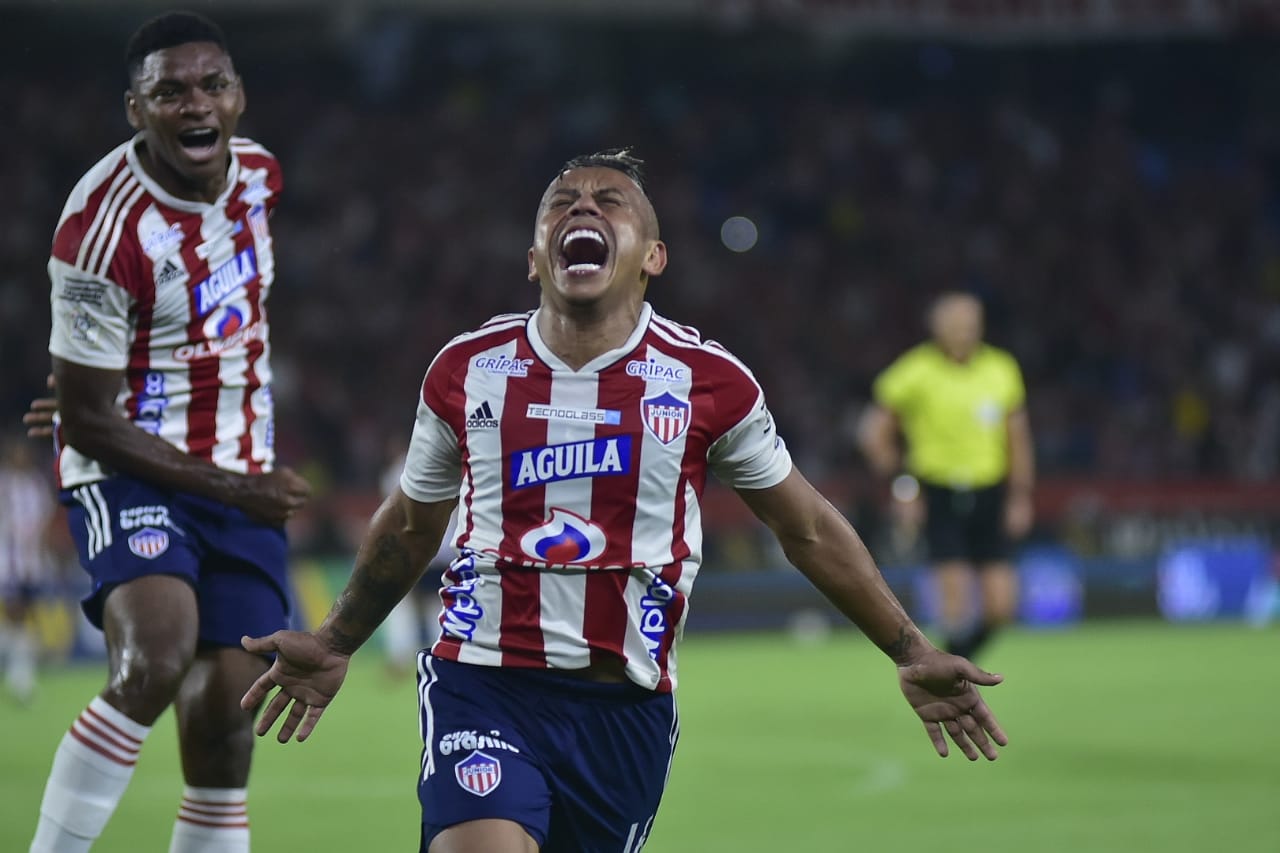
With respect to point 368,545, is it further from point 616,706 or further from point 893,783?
point 893,783

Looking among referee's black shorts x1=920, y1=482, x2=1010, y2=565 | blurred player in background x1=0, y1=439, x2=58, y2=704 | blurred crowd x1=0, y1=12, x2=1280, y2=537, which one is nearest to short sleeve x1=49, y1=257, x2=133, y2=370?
Result: referee's black shorts x1=920, y1=482, x2=1010, y2=565

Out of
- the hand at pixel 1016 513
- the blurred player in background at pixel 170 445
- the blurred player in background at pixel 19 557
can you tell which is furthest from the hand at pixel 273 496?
the blurred player in background at pixel 19 557

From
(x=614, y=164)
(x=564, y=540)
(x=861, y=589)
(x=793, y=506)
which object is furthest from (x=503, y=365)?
(x=861, y=589)

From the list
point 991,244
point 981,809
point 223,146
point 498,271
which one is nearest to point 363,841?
point 981,809

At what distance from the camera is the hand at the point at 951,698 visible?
4.13 m

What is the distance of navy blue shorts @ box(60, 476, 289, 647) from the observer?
16.4 ft

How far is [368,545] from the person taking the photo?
4.34 m

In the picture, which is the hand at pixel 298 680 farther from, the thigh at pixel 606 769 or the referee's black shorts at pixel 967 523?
the referee's black shorts at pixel 967 523

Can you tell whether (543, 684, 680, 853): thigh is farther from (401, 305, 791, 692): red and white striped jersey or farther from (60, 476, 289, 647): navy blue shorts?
(60, 476, 289, 647): navy blue shorts

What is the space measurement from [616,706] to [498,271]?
19998mm

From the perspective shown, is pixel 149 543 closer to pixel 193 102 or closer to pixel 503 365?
pixel 193 102

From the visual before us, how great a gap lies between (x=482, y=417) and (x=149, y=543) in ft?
4.22

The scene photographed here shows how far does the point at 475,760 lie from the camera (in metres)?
4.01

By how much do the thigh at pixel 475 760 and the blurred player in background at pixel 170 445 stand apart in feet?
3.23
